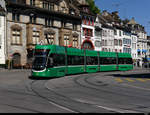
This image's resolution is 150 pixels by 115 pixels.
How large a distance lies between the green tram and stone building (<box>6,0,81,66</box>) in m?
9.95

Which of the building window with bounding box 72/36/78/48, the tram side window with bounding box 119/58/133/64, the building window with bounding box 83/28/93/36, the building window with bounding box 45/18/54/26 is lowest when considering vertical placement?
the tram side window with bounding box 119/58/133/64

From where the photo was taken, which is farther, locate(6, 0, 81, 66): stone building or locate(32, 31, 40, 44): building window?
locate(32, 31, 40, 44): building window

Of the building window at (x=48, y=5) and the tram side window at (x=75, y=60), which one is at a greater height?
the building window at (x=48, y=5)

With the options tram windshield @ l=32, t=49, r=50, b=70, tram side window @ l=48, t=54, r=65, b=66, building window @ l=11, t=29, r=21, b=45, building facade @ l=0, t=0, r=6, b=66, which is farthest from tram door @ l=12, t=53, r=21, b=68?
tram windshield @ l=32, t=49, r=50, b=70

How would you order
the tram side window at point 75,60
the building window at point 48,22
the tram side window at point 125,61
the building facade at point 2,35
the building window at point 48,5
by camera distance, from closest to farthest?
the tram side window at point 75,60 → the building facade at point 2,35 → the tram side window at point 125,61 → the building window at point 48,5 → the building window at point 48,22

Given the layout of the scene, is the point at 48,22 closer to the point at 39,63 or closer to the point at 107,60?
the point at 107,60

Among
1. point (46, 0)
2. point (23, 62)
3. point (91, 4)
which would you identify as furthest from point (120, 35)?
point (23, 62)

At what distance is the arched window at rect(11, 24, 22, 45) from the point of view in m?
41.7

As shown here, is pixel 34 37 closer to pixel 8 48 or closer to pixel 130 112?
pixel 8 48

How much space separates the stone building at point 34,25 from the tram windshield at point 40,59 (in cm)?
1575

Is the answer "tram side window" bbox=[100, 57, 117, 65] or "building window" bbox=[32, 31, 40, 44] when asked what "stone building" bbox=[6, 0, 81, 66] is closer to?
"building window" bbox=[32, 31, 40, 44]

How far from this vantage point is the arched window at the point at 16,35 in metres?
41.7

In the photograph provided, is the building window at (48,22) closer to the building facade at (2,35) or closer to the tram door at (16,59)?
the tram door at (16,59)

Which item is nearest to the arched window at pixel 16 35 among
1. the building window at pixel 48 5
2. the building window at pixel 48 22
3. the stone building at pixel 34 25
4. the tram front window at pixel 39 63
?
the stone building at pixel 34 25
